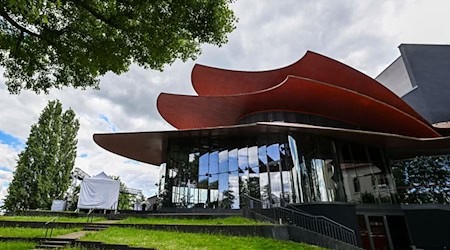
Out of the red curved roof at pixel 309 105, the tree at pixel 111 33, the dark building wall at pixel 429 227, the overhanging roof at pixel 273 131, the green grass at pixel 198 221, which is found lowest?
the dark building wall at pixel 429 227

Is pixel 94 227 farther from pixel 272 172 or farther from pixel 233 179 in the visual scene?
pixel 272 172

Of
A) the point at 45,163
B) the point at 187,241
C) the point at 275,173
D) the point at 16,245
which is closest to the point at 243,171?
the point at 275,173

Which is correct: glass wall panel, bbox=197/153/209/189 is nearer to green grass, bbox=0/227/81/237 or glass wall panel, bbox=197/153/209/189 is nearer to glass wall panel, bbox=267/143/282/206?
glass wall panel, bbox=267/143/282/206

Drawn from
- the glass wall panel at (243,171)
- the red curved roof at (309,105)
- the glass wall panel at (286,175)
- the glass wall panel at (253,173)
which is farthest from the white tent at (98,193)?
the glass wall panel at (286,175)

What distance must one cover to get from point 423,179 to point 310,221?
34.5 feet

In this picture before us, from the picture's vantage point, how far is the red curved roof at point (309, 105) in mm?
13375

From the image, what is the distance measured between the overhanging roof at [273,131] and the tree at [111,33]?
6404 millimetres

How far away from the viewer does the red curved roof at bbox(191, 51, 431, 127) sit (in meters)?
15.2

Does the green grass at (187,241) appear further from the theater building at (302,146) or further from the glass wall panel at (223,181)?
the glass wall panel at (223,181)

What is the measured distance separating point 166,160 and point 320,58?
11.9 meters

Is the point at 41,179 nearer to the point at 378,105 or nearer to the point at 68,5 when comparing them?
the point at 68,5

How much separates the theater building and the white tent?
8.86 feet

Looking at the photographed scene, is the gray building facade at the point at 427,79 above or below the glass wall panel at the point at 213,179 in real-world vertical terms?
above

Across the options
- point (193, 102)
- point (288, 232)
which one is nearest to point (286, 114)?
point (193, 102)
